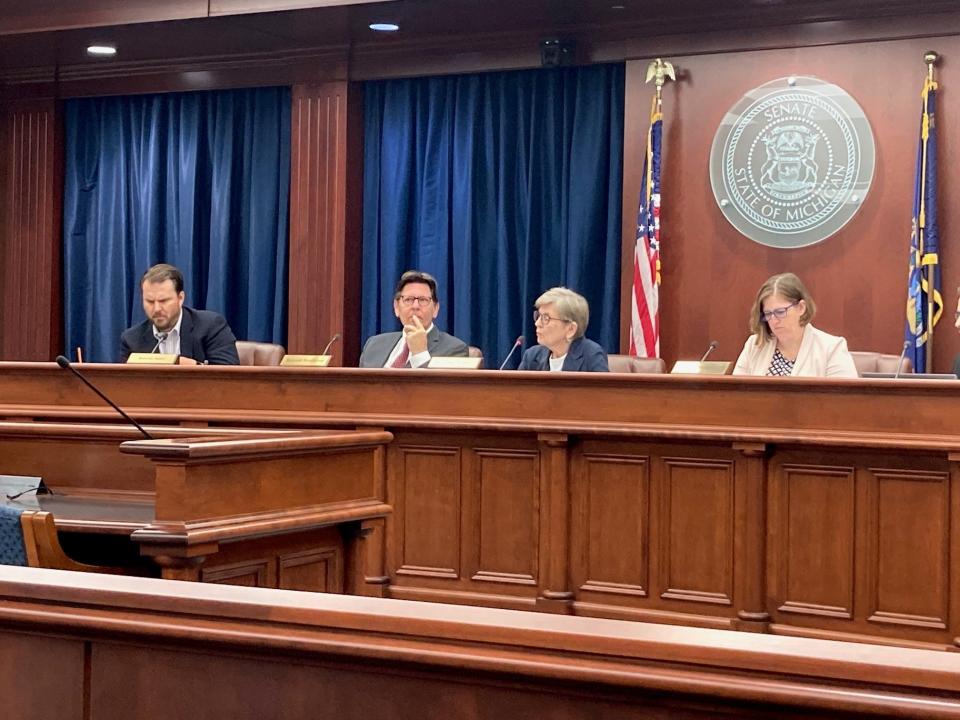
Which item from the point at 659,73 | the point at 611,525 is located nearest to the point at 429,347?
the point at 611,525

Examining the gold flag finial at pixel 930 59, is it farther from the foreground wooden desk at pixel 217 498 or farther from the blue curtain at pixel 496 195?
the foreground wooden desk at pixel 217 498

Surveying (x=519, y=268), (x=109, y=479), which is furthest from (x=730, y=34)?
(x=109, y=479)

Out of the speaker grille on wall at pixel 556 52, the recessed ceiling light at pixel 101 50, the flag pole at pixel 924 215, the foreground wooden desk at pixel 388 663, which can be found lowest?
the foreground wooden desk at pixel 388 663

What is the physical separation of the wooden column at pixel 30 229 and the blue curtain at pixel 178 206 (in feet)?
0.36

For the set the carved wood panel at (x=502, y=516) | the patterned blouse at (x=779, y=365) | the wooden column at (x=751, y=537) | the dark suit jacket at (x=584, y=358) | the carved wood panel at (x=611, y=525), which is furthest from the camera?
the dark suit jacket at (x=584, y=358)

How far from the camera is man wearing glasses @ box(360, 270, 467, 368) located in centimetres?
543

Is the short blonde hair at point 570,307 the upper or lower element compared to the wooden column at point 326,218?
lower

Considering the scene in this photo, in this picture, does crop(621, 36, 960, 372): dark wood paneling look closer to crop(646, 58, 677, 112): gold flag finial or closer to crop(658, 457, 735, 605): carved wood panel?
crop(646, 58, 677, 112): gold flag finial

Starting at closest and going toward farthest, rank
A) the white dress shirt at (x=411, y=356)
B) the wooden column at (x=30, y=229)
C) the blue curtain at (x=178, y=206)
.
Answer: the white dress shirt at (x=411, y=356), the blue curtain at (x=178, y=206), the wooden column at (x=30, y=229)

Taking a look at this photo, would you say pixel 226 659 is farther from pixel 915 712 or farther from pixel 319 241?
pixel 319 241

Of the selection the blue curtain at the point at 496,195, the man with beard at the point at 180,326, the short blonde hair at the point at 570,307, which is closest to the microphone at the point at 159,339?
the man with beard at the point at 180,326

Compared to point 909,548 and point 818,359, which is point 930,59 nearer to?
point 818,359

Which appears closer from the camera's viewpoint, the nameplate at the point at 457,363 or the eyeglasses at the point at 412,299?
the nameplate at the point at 457,363

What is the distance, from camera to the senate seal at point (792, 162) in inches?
247
